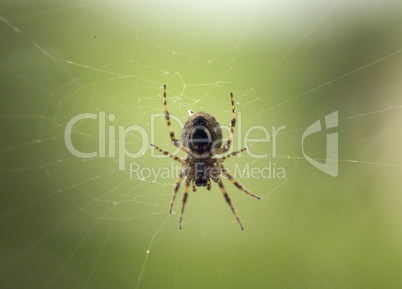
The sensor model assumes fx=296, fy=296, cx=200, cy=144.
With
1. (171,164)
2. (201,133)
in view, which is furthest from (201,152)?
(171,164)

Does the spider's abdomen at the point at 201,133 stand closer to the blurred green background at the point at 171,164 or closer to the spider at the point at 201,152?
the spider at the point at 201,152

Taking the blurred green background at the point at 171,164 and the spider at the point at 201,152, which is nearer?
the spider at the point at 201,152

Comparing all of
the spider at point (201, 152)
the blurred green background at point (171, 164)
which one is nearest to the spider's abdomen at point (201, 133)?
the spider at point (201, 152)

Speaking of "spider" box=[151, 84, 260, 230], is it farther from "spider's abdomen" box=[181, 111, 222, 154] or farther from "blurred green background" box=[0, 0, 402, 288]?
"blurred green background" box=[0, 0, 402, 288]

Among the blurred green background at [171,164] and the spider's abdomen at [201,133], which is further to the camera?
the blurred green background at [171,164]

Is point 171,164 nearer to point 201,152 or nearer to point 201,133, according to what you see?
point 201,152
